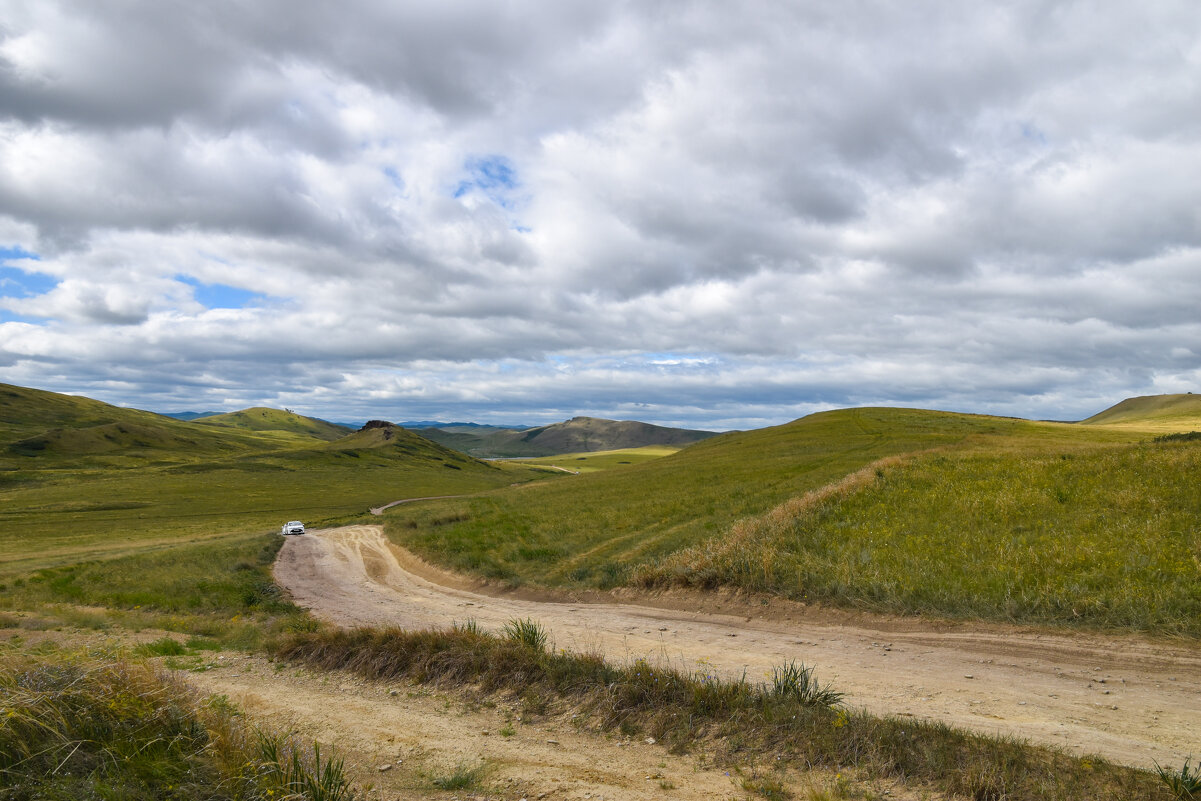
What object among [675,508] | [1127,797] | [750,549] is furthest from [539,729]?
[675,508]

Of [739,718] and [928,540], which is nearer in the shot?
[739,718]

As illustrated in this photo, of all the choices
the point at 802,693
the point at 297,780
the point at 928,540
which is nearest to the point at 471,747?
the point at 297,780

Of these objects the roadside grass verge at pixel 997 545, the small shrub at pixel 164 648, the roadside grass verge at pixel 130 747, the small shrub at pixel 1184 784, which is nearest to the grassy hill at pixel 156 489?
the small shrub at pixel 164 648

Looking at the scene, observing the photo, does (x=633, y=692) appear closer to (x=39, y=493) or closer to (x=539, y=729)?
(x=539, y=729)

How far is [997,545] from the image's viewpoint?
18.1 m

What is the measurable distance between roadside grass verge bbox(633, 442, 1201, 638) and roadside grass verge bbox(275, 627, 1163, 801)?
8.24m

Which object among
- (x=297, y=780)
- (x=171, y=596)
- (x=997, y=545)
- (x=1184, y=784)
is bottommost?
(x=171, y=596)

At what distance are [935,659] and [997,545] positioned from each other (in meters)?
7.23

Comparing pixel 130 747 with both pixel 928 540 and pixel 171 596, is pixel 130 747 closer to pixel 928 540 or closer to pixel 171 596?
pixel 928 540

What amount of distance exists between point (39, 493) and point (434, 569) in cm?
11714

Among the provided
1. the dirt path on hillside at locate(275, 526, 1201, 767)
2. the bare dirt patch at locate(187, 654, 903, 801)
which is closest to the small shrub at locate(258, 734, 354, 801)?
the bare dirt patch at locate(187, 654, 903, 801)

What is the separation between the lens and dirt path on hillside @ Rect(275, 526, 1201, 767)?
9047 mm

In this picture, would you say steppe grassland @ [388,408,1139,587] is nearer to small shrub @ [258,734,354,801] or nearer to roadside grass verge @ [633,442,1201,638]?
roadside grass verge @ [633,442,1201,638]

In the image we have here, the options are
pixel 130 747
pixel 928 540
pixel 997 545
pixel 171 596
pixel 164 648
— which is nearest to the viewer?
pixel 130 747
